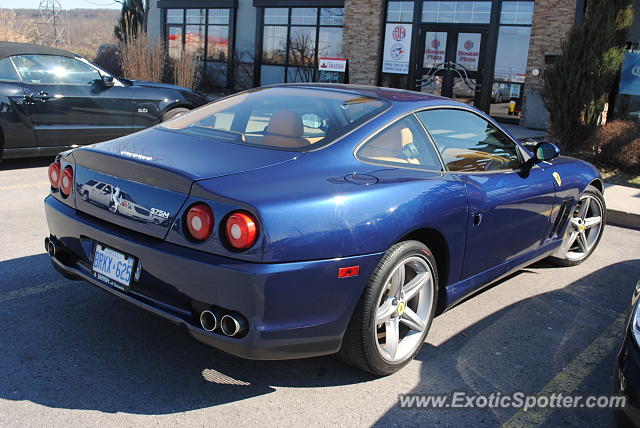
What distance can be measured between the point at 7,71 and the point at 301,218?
626cm

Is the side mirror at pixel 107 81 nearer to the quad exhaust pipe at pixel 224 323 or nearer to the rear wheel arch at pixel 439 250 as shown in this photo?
the rear wheel arch at pixel 439 250

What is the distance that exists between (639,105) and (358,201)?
1151 cm

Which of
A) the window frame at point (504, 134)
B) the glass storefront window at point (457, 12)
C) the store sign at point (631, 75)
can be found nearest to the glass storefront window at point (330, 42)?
the glass storefront window at point (457, 12)

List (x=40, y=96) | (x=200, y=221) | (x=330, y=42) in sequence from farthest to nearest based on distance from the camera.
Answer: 1. (x=330, y=42)
2. (x=40, y=96)
3. (x=200, y=221)

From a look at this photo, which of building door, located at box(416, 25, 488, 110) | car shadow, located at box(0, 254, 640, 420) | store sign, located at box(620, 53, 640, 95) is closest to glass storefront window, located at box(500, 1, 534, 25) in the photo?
building door, located at box(416, 25, 488, 110)

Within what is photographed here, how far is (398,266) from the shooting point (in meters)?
3.10

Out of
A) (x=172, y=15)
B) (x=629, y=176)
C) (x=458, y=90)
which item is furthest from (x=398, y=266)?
(x=172, y=15)

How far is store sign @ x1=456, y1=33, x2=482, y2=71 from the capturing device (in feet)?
51.9

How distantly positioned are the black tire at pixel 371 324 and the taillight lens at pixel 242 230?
2.19ft

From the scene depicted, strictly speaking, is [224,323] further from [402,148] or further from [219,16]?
[219,16]

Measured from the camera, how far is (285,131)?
346 centimetres

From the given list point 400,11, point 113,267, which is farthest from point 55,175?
point 400,11

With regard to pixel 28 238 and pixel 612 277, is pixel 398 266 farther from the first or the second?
pixel 28 238

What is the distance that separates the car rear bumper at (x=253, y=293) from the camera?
262cm
